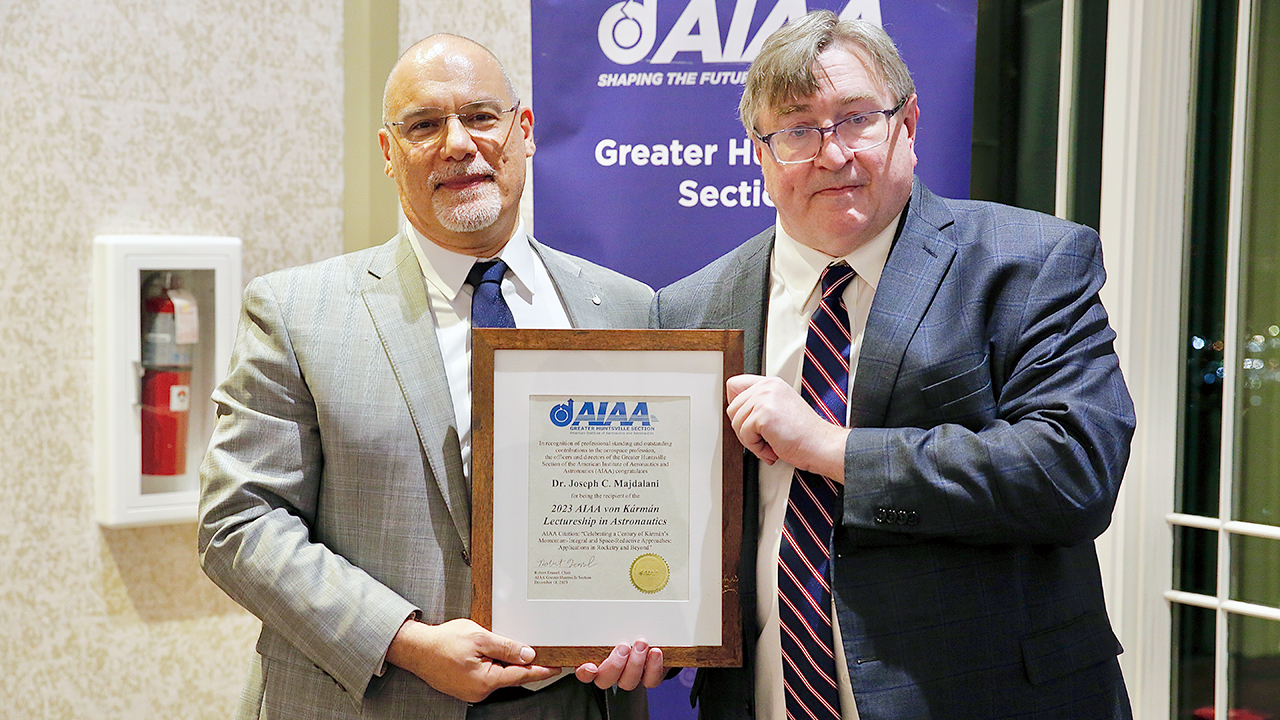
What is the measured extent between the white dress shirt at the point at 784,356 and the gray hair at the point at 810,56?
249 mm

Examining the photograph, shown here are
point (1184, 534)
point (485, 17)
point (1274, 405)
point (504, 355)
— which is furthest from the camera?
point (485, 17)

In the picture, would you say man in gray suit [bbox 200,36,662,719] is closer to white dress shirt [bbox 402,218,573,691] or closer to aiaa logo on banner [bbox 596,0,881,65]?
white dress shirt [bbox 402,218,573,691]

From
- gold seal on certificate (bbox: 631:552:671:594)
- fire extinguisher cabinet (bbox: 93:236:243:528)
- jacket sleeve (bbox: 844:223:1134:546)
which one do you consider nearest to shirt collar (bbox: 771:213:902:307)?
jacket sleeve (bbox: 844:223:1134:546)

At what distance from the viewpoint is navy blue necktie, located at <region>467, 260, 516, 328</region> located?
196cm

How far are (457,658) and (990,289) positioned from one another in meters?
1.04

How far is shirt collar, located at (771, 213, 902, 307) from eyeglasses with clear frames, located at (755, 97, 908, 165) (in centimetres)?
15

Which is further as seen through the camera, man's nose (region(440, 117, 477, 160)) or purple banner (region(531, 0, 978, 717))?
purple banner (region(531, 0, 978, 717))

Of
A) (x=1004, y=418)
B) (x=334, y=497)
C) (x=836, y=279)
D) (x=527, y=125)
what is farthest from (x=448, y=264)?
(x=1004, y=418)

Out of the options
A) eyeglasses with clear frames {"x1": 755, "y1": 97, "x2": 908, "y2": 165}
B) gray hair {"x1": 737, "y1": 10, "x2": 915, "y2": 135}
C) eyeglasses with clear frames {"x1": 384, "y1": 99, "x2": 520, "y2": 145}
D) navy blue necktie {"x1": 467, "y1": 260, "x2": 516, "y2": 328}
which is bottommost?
navy blue necktie {"x1": 467, "y1": 260, "x2": 516, "y2": 328}

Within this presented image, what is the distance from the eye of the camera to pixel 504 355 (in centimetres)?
174

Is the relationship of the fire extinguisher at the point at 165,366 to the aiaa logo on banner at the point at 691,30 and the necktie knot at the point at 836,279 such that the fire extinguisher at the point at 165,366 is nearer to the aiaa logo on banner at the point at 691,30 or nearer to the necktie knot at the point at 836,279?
the aiaa logo on banner at the point at 691,30

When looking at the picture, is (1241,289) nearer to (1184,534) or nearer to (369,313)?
(1184,534)

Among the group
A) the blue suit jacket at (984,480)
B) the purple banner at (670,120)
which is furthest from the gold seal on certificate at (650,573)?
the purple banner at (670,120)

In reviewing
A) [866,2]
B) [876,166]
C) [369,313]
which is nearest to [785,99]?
[876,166]
